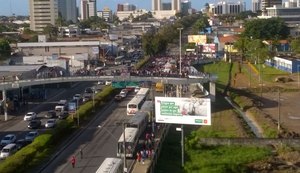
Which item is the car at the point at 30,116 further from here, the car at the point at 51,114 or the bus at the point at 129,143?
the bus at the point at 129,143

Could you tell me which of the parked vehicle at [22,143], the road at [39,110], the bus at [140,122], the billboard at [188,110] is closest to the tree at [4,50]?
the road at [39,110]

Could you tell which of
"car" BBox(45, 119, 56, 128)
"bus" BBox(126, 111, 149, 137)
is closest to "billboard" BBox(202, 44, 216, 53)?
"car" BBox(45, 119, 56, 128)

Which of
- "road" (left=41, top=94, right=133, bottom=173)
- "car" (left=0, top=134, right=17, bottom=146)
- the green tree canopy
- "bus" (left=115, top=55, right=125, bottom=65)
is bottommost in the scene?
"road" (left=41, top=94, right=133, bottom=173)

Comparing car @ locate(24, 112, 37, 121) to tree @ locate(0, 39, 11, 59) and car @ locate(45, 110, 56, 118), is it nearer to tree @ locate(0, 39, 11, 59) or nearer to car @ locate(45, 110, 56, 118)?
car @ locate(45, 110, 56, 118)

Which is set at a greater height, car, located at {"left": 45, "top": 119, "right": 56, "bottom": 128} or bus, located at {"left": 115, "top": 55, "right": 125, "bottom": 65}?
bus, located at {"left": 115, "top": 55, "right": 125, "bottom": 65}

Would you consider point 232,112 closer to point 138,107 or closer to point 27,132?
point 138,107

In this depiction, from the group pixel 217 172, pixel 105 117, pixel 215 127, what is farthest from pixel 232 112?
pixel 217 172
